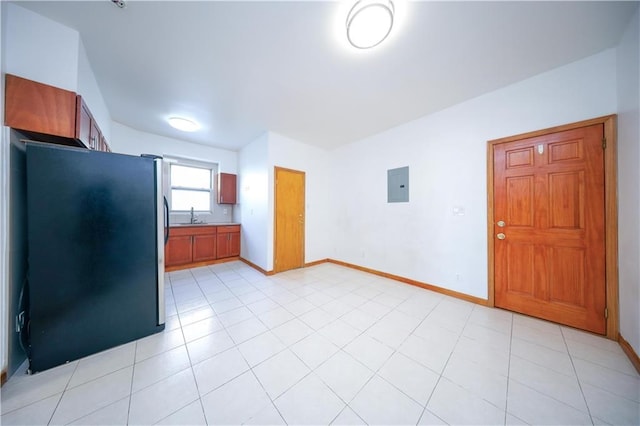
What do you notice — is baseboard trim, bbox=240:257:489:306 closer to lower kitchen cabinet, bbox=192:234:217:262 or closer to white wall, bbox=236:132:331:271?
white wall, bbox=236:132:331:271

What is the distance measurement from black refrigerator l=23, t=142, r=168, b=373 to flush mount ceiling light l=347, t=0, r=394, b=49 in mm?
2184

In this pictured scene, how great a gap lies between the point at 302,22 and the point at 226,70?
1051mm

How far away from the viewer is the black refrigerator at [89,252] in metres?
1.47

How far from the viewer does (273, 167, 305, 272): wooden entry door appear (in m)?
3.85

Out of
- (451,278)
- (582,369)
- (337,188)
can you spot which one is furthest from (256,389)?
(337,188)

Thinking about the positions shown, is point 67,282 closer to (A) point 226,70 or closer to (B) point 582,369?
(A) point 226,70

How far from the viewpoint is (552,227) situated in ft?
7.01

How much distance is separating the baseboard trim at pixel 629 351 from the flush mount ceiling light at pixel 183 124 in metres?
5.70

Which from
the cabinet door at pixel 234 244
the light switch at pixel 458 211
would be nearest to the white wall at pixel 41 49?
the cabinet door at pixel 234 244

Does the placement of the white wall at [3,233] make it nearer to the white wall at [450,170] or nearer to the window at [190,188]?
the window at [190,188]

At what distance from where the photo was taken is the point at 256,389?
4.38ft

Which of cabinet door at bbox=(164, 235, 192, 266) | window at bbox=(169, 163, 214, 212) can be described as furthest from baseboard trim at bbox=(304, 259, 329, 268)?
window at bbox=(169, 163, 214, 212)

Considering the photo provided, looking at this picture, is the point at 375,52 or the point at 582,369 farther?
the point at 375,52

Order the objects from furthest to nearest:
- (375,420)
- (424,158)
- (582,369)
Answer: (424,158), (582,369), (375,420)
